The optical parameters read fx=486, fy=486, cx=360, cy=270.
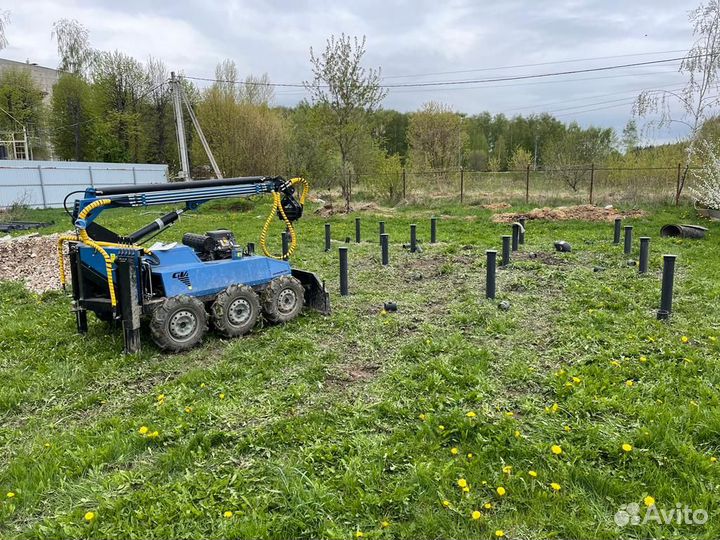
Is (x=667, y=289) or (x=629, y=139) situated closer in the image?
(x=667, y=289)

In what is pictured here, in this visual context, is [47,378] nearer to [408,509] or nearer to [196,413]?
[196,413]

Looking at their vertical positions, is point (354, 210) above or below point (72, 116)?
below

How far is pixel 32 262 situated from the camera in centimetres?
949

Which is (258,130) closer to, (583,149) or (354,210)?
(354,210)

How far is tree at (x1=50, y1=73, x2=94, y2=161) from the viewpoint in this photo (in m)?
31.2

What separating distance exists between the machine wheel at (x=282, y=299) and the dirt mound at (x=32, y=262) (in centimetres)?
423

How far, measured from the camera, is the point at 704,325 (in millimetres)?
5066

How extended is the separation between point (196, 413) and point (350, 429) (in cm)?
118

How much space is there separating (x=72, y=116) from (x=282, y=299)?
33.0 metres

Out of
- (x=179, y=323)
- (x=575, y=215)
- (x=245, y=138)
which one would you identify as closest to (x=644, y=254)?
(x=179, y=323)

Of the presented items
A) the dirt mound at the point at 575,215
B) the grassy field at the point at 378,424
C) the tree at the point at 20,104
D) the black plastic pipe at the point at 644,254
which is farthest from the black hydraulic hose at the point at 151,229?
the tree at the point at 20,104

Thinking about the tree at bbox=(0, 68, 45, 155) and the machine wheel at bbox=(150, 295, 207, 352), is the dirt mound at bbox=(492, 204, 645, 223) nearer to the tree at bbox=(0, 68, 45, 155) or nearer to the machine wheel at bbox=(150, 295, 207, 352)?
the machine wheel at bbox=(150, 295, 207, 352)

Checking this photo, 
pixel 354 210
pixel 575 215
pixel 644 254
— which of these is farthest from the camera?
pixel 354 210

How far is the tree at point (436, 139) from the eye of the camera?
29.7 metres
